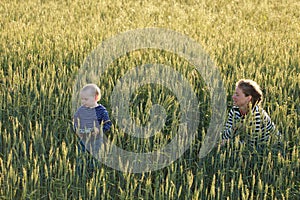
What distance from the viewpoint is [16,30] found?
688cm

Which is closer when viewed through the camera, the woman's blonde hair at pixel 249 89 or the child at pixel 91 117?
the child at pixel 91 117

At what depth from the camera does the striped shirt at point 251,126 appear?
371 centimetres

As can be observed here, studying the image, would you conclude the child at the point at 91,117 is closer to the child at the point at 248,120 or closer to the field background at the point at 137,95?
the field background at the point at 137,95

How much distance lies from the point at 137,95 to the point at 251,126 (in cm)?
124

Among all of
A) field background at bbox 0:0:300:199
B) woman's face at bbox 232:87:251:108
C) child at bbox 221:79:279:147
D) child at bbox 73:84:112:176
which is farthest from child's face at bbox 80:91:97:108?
woman's face at bbox 232:87:251:108

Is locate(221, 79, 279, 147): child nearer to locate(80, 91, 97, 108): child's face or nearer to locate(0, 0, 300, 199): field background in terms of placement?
locate(0, 0, 300, 199): field background

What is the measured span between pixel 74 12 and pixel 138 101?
5458 millimetres

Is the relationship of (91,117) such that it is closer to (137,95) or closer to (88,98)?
(88,98)

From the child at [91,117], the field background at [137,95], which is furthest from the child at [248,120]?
the child at [91,117]

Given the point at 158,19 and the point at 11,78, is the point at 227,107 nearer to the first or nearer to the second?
the point at 11,78

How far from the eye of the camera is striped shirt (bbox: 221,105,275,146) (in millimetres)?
3705

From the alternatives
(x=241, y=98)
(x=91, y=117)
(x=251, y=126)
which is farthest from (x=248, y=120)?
(x=91, y=117)

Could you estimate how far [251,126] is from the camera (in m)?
3.65

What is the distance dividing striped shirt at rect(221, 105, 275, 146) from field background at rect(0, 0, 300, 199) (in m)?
0.14
